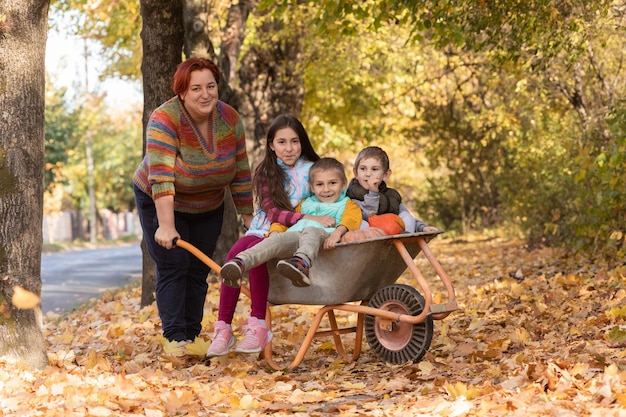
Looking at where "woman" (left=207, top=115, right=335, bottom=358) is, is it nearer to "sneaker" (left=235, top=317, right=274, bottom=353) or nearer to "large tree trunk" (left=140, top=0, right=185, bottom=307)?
"sneaker" (left=235, top=317, right=274, bottom=353)

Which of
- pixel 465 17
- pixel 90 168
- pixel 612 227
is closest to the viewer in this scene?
pixel 465 17

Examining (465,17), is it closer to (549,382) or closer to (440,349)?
(440,349)

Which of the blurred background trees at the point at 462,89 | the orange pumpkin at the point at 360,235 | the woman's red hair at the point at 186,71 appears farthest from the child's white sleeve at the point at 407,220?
the blurred background trees at the point at 462,89

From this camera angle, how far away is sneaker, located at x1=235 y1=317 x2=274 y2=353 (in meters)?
5.51

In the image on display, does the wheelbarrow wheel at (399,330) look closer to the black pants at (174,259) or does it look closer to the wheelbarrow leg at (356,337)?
the wheelbarrow leg at (356,337)

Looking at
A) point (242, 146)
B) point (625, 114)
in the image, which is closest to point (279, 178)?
point (242, 146)

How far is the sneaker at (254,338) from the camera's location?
5508 millimetres

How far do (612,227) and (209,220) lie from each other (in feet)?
18.0

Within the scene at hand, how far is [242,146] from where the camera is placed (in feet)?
19.9

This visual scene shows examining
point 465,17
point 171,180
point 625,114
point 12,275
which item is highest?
point 465,17

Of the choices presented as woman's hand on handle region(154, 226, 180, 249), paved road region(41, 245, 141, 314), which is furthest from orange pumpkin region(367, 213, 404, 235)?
paved road region(41, 245, 141, 314)

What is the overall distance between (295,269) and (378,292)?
2.35 feet

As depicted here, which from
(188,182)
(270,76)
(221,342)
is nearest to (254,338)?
(221,342)

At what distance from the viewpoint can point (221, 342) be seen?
565 centimetres
